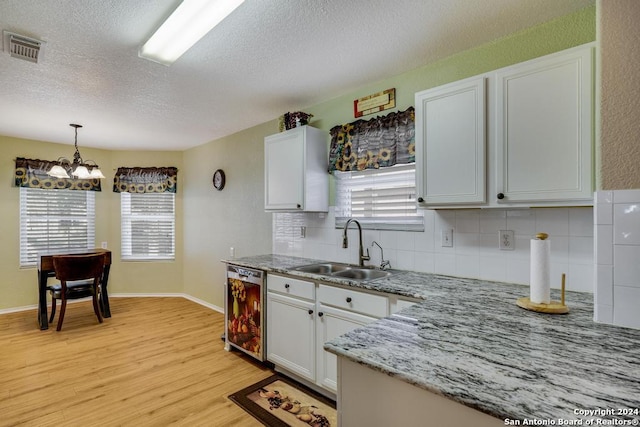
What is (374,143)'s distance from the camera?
8.32ft

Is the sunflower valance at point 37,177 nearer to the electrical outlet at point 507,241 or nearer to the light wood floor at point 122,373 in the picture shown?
the light wood floor at point 122,373

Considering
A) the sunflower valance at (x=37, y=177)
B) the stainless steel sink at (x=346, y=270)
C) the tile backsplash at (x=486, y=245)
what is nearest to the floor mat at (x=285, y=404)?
the stainless steel sink at (x=346, y=270)

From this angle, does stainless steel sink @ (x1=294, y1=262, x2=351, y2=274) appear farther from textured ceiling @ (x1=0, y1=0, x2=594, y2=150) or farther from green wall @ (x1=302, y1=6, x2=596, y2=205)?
textured ceiling @ (x1=0, y1=0, x2=594, y2=150)

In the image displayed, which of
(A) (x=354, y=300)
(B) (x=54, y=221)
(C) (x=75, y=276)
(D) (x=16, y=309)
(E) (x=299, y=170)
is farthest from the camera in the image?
(B) (x=54, y=221)

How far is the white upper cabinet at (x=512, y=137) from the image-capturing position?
149 cm

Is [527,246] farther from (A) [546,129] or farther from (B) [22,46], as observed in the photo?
(B) [22,46]

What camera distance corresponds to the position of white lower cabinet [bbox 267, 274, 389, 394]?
199 centimetres

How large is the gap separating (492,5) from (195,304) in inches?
188

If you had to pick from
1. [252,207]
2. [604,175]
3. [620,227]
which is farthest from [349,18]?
[252,207]

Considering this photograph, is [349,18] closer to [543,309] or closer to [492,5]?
[492,5]

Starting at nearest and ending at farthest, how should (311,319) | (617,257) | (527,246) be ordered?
(617,257)
(527,246)
(311,319)

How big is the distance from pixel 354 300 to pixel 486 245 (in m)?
0.92

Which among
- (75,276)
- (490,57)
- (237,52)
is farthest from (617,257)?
(75,276)

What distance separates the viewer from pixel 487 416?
77 centimetres
